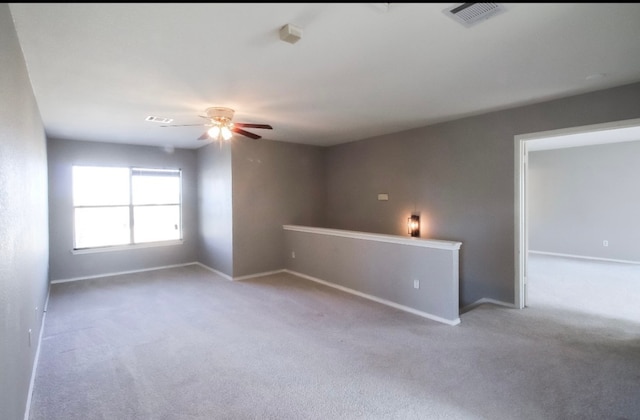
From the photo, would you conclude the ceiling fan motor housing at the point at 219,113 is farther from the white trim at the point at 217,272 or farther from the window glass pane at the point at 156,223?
the window glass pane at the point at 156,223

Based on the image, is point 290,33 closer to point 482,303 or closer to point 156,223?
point 482,303

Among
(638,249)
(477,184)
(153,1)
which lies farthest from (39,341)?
(638,249)

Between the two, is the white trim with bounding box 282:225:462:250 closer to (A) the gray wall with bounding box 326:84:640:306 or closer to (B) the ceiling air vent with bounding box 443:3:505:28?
(A) the gray wall with bounding box 326:84:640:306

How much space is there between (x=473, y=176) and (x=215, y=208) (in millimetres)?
4597

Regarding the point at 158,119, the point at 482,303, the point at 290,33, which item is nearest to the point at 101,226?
the point at 158,119

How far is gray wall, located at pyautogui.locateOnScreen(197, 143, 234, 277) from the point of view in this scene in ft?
18.7

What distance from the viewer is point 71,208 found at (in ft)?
18.6

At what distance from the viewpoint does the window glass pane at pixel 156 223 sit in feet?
20.8

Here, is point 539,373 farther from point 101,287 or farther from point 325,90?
point 101,287

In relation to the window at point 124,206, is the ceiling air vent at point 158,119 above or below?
above

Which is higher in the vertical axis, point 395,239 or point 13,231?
point 13,231

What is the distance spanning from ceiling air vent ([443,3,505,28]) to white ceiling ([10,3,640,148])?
0.16 feet

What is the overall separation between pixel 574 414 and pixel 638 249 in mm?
6662

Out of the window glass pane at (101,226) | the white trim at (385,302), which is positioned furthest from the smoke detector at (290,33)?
the window glass pane at (101,226)
